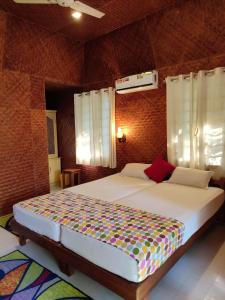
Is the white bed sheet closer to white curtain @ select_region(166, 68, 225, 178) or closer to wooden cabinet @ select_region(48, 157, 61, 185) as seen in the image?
white curtain @ select_region(166, 68, 225, 178)

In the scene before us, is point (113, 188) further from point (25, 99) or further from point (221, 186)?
point (25, 99)

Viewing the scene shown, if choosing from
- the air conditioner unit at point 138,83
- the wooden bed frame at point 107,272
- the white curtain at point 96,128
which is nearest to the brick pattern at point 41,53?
the white curtain at point 96,128

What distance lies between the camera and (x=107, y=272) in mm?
1758

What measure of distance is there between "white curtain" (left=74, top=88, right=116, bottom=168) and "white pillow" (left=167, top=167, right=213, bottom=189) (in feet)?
5.09

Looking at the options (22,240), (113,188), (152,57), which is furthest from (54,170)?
(152,57)

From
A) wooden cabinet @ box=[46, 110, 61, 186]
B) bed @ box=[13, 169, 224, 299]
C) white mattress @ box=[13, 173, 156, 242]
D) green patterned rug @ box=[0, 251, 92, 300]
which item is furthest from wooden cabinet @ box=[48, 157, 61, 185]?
green patterned rug @ box=[0, 251, 92, 300]

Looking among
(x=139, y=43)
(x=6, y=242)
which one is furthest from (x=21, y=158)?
(x=139, y=43)

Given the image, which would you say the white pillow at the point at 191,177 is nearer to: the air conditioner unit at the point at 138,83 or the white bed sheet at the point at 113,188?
the white bed sheet at the point at 113,188

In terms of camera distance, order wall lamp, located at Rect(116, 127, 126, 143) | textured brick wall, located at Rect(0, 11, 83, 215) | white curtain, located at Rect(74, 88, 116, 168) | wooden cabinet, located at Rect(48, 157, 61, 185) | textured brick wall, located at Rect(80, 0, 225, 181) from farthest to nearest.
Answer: wooden cabinet, located at Rect(48, 157, 61, 185) < white curtain, located at Rect(74, 88, 116, 168) < wall lamp, located at Rect(116, 127, 126, 143) < textured brick wall, located at Rect(0, 11, 83, 215) < textured brick wall, located at Rect(80, 0, 225, 181)

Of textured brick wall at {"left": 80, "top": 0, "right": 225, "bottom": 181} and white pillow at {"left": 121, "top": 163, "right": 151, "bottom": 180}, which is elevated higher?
textured brick wall at {"left": 80, "top": 0, "right": 225, "bottom": 181}

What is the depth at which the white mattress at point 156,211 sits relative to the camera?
1686 millimetres

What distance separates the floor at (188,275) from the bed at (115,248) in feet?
0.70

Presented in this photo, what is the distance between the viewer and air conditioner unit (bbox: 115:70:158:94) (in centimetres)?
379

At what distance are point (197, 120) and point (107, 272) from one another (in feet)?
8.41
